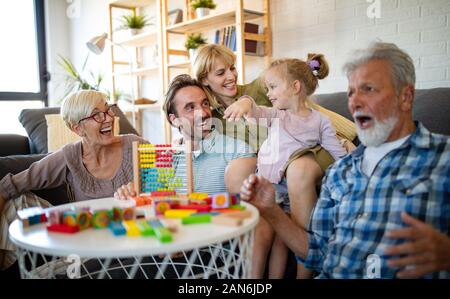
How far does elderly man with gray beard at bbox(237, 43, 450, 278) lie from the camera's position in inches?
44.2

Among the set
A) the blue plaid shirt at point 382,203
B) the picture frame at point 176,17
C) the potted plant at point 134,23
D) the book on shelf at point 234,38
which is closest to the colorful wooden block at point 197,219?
the blue plaid shirt at point 382,203

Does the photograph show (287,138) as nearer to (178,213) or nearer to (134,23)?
(178,213)

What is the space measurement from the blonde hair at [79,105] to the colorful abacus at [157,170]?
40cm

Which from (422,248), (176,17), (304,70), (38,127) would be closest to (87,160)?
(304,70)

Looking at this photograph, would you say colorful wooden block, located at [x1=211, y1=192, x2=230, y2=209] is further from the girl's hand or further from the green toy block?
the girl's hand

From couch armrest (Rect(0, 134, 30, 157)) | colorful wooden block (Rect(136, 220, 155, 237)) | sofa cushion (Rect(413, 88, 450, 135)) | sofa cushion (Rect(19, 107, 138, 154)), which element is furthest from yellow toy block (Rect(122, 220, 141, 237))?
couch armrest (Rect(0, 134, 30, 157))

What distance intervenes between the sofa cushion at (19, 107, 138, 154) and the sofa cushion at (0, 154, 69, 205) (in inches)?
36.7

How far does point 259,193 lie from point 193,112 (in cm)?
67

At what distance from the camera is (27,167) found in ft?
6.71

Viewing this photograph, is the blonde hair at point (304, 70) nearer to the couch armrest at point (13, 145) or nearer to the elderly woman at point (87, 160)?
the elderly woman at point (87, 160)
